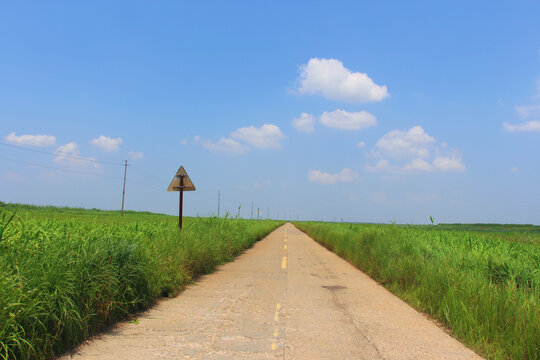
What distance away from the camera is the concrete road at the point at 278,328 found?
455 centimetres

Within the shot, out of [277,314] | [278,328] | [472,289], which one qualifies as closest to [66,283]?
[278,328]

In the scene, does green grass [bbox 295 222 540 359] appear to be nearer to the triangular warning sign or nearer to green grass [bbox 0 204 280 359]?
green grass [bbox 0 204 280 359]

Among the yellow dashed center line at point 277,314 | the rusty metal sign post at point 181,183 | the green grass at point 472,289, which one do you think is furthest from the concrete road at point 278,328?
the rusty metal sign post at point 181,183

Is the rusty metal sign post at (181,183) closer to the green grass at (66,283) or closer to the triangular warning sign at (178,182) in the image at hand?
the triangular warning sign at (178,182)

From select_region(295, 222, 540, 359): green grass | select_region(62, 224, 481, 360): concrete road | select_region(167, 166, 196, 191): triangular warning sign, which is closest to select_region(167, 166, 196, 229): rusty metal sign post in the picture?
select_region(167, 166, 196, 191): triangular warning sign

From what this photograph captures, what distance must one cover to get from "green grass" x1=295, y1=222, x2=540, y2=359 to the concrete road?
1.09 ft

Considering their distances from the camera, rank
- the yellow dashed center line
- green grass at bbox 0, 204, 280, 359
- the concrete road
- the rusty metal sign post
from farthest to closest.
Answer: the rusty metal sign post → the yellow dashed center line → the concrete road → green grass at bbox 0, 204, 280, 359

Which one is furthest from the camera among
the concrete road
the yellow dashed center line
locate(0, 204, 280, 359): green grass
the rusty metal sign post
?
the rusty metal sign post

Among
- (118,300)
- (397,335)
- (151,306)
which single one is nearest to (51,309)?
(118,300)

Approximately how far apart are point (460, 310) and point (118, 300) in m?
5.72

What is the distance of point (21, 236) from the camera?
17.6ft

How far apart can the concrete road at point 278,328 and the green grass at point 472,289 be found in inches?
13.1

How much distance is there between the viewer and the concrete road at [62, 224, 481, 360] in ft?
14.9

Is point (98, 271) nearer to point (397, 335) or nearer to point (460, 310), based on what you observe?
point (397, 335)
